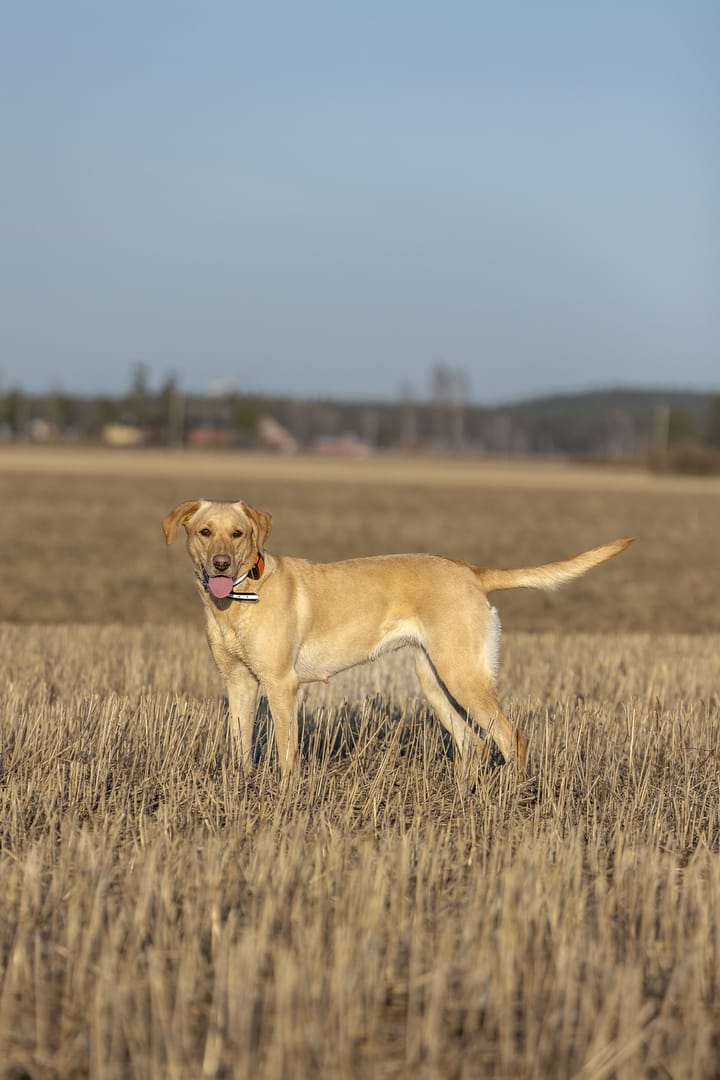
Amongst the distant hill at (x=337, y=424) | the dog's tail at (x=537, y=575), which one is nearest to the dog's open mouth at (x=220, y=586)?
the dog's tail at (x=537, y=575)

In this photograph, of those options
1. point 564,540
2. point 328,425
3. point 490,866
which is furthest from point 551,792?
point 328,425

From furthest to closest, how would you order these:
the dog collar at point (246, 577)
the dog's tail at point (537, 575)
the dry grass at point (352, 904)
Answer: the dog's tail at point (537, 575) → the dog collar at point (246, 577) → the dry grass at point (352, 904)

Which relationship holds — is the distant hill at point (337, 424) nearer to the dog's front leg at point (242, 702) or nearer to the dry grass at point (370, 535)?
the dry grass at point (370, 535)

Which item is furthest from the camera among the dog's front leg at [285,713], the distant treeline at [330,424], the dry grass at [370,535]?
the distant treeline at [330,424]

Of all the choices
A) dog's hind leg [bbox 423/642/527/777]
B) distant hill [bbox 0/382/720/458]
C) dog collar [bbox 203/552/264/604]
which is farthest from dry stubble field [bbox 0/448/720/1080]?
distant hill [bbox 0/382/720/458]

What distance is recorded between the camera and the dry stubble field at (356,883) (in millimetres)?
3443

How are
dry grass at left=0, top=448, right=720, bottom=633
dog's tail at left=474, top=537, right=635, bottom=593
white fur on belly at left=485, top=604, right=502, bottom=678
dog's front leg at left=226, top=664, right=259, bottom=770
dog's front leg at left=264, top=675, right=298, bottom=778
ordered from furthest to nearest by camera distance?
dry grass at left=0, top=448, right=720, bottom=633 < dog's tail at left=474, top=537, right=635, bottom=593 < white fur on belly at left=485, top=604, right=502, bottom=678 < dog's front leg at left=226, top=664, right=259, bottom=770 < dog's front leg at left=264, top=675, right=298, bottom=778

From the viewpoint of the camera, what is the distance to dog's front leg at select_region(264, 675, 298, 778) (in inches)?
245

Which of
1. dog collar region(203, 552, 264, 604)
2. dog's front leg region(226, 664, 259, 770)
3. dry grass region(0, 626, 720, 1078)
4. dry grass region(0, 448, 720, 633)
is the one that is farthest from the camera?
dry grass region(0, 448, 720, 633)

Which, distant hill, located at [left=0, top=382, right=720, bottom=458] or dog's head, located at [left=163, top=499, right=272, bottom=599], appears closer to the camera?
dog's head, located at [left=163, top=499, right=272, bottom=599]

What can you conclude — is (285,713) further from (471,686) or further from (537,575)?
(537,575)

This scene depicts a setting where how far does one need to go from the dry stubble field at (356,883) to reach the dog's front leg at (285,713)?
16 centimetres

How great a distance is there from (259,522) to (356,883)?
262 cm

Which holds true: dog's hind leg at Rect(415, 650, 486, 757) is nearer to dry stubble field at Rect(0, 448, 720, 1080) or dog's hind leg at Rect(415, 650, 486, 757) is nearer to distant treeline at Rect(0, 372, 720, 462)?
dry stubble field at Rect(0, 448, 720, 1080)
